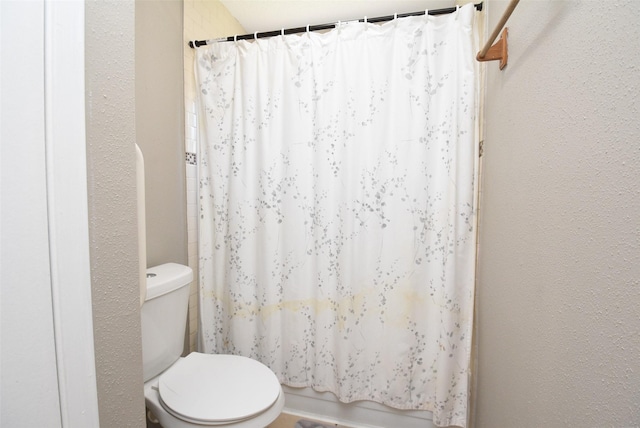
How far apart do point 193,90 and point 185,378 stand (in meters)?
1.41

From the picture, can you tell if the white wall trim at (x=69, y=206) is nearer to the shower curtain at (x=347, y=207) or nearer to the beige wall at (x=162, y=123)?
the beige wall at (x=162, y=123)

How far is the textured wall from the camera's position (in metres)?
0.41

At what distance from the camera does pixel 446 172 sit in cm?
118

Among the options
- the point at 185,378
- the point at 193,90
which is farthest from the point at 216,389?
the point at 193,90

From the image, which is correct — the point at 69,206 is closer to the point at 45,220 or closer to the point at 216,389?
the point at 45,220

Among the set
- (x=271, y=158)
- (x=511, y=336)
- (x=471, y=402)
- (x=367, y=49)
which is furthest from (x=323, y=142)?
(x=471, y=402)

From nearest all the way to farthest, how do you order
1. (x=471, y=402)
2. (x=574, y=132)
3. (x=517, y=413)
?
(x=574, y=132)
(x=517, y=413)
(x=471, y=402)

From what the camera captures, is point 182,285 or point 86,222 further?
point 182,285

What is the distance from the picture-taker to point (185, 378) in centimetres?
102

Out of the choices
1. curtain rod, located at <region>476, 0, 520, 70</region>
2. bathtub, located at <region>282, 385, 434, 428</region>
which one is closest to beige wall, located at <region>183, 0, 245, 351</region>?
bathtub, located at <region>282, 385, 434, 428</region>

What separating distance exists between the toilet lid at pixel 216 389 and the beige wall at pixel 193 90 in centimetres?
40

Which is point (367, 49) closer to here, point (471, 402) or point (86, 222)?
point (86, 222)

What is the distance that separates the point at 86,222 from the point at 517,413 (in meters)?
1.07

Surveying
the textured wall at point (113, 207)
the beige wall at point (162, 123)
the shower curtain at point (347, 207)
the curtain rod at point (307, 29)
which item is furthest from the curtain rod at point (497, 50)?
the beige wall at point (162, 123)
